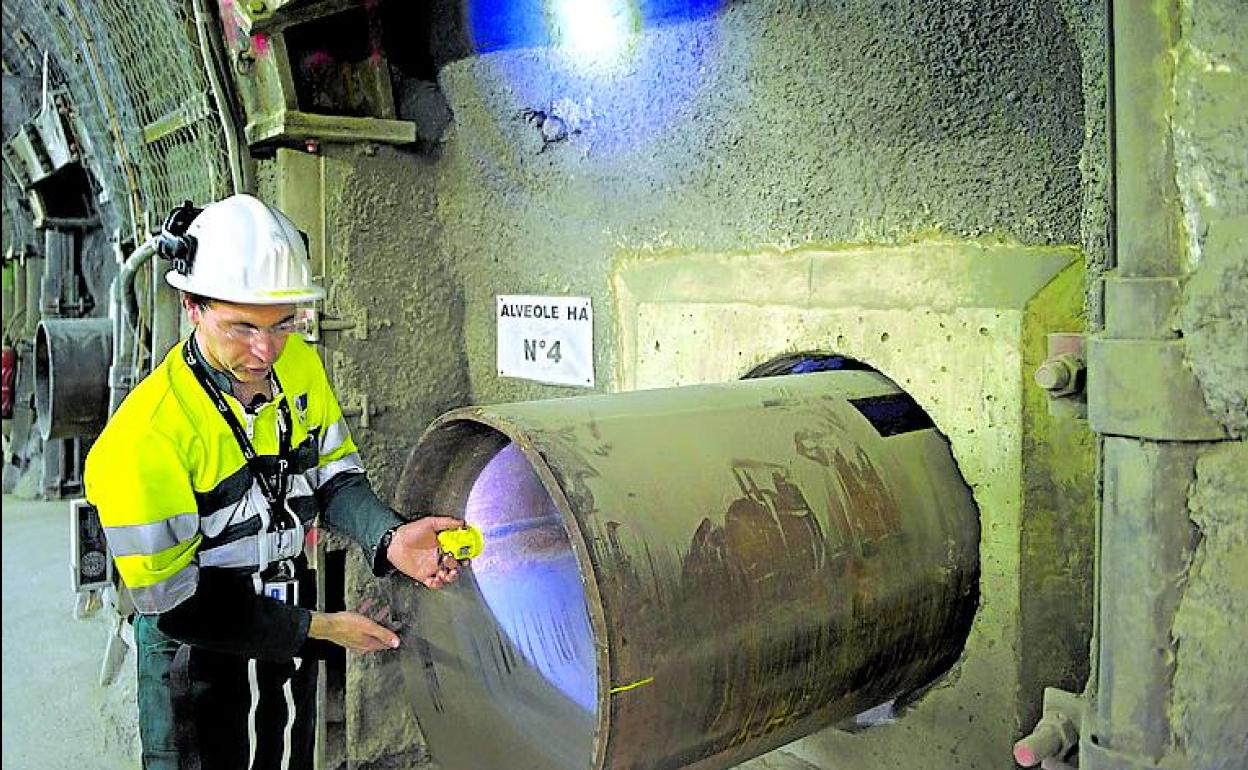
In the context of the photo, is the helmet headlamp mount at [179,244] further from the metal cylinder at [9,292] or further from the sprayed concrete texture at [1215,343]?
the metal cylinder at [9,292]

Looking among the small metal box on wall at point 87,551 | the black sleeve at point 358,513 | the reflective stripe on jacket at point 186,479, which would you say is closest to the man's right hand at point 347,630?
the black sleeve at point 358,513

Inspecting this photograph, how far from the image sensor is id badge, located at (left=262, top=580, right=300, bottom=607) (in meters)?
2.40

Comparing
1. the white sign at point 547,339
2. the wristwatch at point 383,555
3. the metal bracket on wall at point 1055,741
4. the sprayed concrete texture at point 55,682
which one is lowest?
the sprayed concrete texture at point 55,682

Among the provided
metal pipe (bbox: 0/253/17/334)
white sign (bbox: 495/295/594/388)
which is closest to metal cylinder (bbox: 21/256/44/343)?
metal pipe (bbox: 0/253/17/334)

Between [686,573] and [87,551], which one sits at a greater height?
[686,573]

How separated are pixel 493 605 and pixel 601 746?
772mm

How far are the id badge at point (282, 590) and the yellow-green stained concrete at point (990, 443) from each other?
1.13 m

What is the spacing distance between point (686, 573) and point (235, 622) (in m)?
1.03

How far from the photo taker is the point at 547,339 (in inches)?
127

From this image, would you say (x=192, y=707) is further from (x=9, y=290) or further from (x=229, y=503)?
(x=9, y=290)

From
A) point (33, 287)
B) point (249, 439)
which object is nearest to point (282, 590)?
point (249, 439)

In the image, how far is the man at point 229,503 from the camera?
6.79 feet

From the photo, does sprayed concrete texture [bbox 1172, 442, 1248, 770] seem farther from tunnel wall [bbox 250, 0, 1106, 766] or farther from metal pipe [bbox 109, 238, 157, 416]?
metal pipe [bbox 109, 238, 157, 416]

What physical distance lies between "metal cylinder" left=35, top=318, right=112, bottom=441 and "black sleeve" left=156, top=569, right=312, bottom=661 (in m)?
2.78
